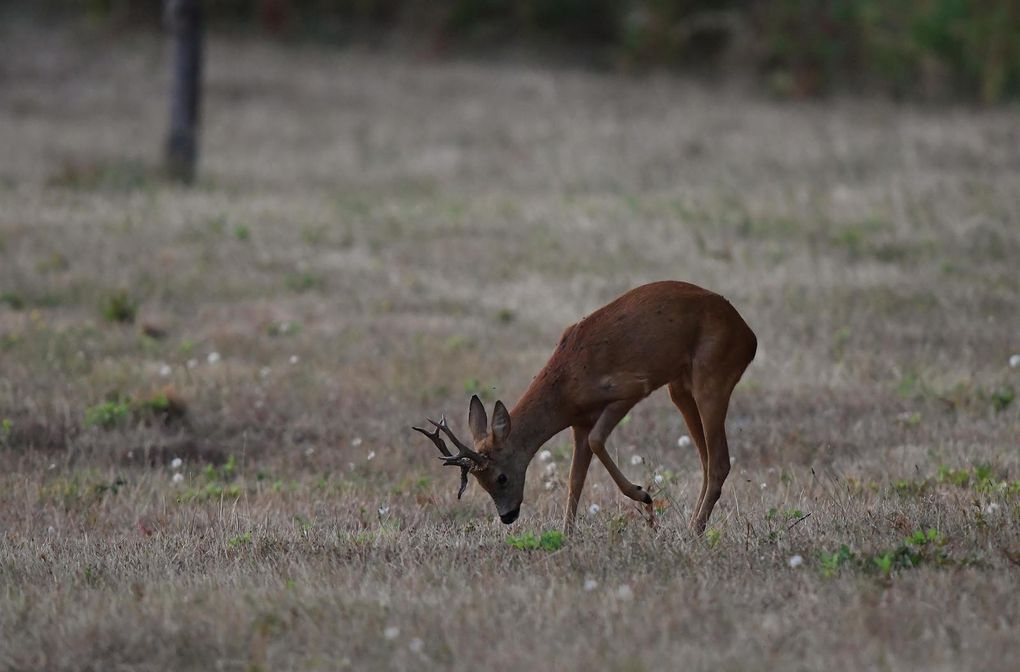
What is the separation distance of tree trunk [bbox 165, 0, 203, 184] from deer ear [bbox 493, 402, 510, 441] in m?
13.9

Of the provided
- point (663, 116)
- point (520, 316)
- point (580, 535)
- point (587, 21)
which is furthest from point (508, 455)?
point (587, 21)

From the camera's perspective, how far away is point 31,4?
123 feet

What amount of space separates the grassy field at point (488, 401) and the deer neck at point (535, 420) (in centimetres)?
48

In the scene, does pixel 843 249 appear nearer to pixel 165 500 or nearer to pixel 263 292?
pixel 263 292

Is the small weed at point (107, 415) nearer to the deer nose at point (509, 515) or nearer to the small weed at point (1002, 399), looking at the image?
the deer nose at point (509, 515)

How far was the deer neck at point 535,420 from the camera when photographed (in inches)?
272

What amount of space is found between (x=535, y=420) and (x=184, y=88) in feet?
48.4

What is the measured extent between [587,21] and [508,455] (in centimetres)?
3290

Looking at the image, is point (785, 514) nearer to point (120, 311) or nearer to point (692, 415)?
point (692, 415)

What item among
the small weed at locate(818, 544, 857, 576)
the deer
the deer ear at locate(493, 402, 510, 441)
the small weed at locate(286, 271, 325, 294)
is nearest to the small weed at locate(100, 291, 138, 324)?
the small weed at locate(286, 271, 325, 294)

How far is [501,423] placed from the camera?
6.77 m

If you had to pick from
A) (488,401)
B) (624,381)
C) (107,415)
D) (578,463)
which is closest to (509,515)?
(578,463)

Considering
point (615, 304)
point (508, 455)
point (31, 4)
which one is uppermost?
point (615, 304)

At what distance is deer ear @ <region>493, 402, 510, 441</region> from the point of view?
675 cm
